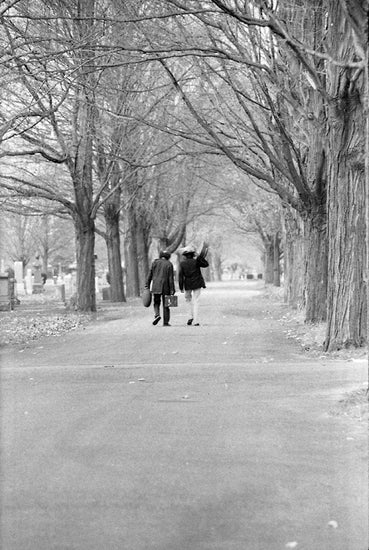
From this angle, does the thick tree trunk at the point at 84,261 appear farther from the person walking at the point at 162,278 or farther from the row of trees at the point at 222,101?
the person walking at the point at 162,278

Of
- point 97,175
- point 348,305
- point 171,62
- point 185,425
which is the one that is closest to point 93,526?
point 185,425

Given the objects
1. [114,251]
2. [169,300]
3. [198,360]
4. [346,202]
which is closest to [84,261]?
[169,300]

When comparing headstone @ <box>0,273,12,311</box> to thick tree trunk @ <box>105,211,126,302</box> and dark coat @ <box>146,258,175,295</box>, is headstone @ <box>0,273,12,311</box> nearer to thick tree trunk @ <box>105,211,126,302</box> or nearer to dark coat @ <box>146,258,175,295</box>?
thick tree trunk @ <box>105,211,126,302</box>

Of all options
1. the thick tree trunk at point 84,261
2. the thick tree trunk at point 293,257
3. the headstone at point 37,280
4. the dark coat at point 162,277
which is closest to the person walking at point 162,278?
the dark coat at point 162,277

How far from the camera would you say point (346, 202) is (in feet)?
36.6

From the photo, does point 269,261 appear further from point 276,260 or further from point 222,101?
point 222,101

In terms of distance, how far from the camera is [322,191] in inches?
638

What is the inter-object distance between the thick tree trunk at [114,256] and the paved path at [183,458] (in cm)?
2199

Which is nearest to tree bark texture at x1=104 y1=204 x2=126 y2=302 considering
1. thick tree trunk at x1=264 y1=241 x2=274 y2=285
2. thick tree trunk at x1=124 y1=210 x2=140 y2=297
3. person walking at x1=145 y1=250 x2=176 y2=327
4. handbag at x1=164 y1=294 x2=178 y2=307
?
thick tree trunk at x1=124 y1=210 x2=140 y2=297

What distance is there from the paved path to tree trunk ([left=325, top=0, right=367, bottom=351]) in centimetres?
137

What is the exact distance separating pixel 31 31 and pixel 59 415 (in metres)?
12.6

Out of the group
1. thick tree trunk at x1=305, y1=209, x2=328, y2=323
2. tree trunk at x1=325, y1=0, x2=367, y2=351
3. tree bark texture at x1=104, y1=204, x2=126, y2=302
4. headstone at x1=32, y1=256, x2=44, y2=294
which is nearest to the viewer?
tree trunk at x1=325, y1=0, x2=367, y2=351

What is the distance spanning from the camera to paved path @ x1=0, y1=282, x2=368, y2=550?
4.07 meters

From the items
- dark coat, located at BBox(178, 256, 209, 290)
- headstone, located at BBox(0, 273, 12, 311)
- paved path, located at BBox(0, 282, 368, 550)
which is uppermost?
dark coat, located at BBox(178, 256, 209, 290)
